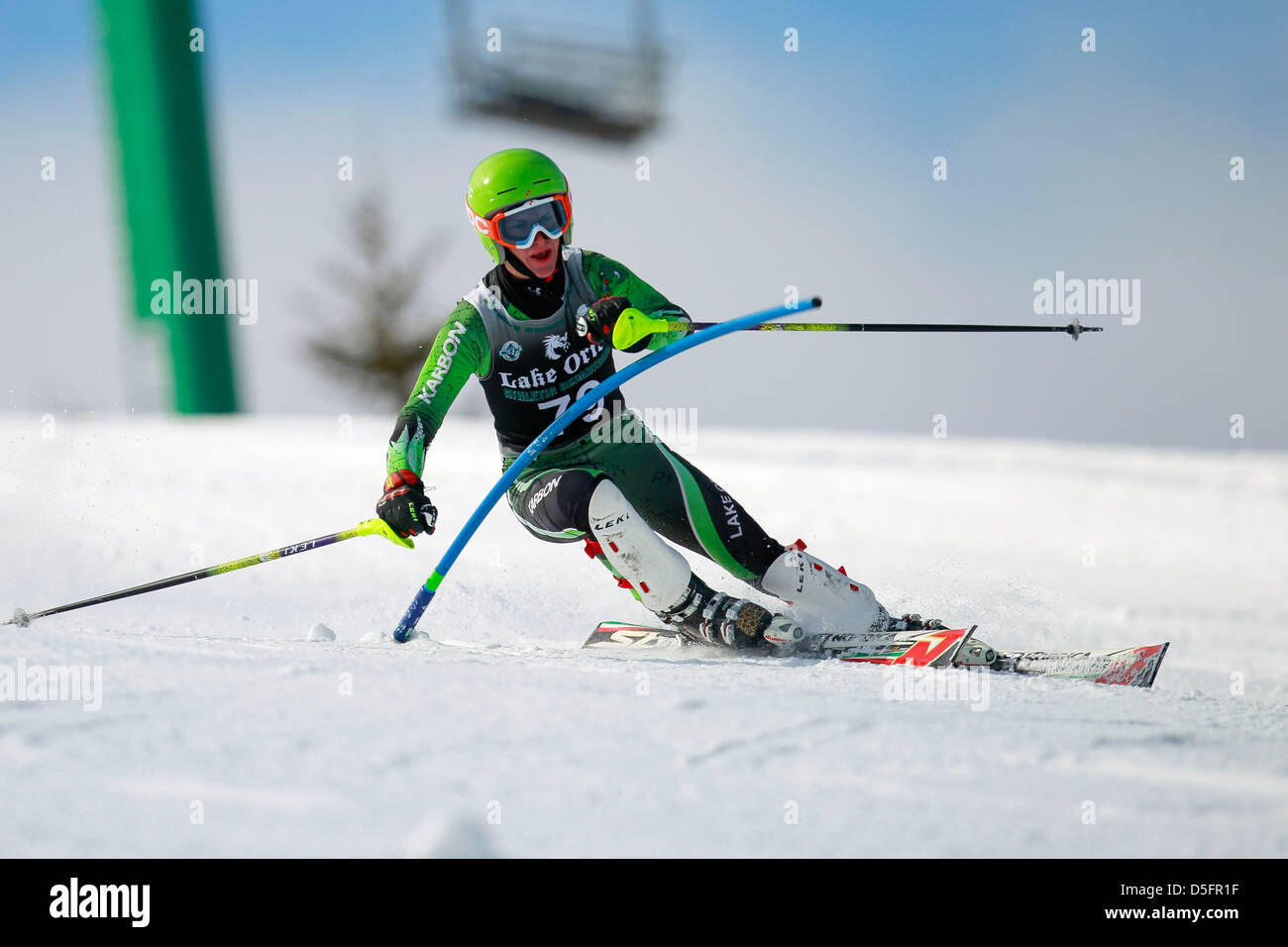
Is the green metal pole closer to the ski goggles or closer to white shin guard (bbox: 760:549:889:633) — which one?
the ski goggles

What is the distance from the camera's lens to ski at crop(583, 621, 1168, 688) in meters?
3.59

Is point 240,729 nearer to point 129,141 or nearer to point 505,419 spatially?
point 505,419

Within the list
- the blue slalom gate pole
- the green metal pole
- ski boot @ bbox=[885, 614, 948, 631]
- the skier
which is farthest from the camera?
the green metal pole

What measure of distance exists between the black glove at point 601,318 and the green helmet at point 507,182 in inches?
14.1

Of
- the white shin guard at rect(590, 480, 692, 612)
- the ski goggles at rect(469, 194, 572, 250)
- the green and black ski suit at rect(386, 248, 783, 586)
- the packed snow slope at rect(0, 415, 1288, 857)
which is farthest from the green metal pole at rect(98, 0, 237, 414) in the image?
the white shin guard at rect(590, 480, 692, 612)

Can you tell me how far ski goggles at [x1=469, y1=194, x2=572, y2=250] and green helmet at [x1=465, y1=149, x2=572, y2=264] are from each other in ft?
0.06

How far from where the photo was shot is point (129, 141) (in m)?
9.41

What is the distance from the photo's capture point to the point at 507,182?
3.90m

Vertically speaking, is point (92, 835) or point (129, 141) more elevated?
point (129, 141)

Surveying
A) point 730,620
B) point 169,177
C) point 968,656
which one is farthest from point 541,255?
point 169,177

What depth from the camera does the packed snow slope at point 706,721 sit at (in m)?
1.96

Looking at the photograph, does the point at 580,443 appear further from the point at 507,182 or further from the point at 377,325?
the point at 377,325
